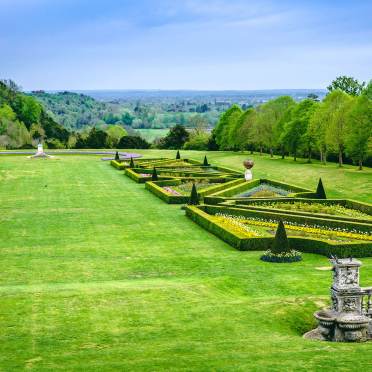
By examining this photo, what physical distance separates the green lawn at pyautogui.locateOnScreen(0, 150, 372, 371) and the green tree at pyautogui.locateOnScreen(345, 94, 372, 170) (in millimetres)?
23456

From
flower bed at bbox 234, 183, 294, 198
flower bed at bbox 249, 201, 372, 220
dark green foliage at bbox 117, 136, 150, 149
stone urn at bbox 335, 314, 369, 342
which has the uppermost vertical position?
stone urn at bbox 335, 314, 369, 342

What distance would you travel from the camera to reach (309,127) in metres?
69.1

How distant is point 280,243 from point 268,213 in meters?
7.19

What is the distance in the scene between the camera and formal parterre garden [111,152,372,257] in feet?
95.7

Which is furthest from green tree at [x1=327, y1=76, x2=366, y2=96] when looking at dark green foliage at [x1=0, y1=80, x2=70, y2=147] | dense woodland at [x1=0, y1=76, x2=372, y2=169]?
dark green foliage at [x1=0, y1=80, x2=70, y2=147]

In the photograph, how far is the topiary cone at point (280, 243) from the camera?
27125 millimetres

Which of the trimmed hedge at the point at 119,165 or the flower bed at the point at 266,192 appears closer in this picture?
the flower bed at the point at 266,192

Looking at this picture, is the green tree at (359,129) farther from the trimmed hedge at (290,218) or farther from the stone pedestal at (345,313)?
the stone pedestal at (345,313)

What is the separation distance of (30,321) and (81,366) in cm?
409

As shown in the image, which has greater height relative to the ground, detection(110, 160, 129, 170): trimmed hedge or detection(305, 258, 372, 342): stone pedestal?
detection(305, 258, 372, 342): stone pedestal

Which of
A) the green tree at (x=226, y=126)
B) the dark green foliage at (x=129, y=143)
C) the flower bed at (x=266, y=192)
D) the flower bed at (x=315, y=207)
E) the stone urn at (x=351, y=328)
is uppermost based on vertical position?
the green tree at (x=226, y=126)

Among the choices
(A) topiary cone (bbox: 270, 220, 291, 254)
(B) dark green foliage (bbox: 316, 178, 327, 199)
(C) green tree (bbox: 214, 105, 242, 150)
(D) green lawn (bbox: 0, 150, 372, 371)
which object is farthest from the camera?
(C) green tree (bbox: 214, 105, 242, 150)

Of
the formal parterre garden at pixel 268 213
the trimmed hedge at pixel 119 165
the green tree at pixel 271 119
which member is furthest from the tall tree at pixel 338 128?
the trimmed hedge at pixel 119 165

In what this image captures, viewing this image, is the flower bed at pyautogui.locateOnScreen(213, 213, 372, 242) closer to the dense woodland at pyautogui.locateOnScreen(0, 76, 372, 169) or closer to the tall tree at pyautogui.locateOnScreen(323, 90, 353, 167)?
the dense woodland at pyautogui.locateOnScreen(0, 76, 372, 169)
